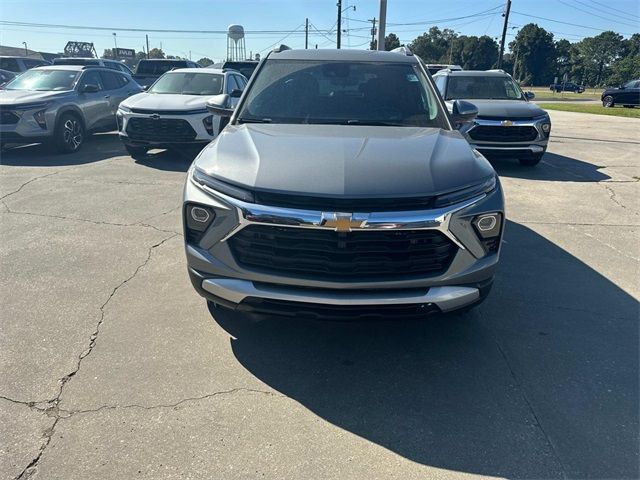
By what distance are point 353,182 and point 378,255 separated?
0.43 metres

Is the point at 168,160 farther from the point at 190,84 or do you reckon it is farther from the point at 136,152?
the point at 190,84

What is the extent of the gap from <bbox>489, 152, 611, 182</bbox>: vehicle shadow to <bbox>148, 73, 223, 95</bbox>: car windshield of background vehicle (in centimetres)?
613

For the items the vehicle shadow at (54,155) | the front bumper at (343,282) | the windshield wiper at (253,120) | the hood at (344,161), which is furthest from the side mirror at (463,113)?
the vehicle shadow at (54,155)

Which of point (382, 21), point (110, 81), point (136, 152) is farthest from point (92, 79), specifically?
point (382, 21)

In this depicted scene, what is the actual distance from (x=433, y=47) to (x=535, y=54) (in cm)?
2027

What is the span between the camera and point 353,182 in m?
2.61

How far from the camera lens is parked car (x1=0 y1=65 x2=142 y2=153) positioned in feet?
30.3

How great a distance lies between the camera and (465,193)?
2.72m

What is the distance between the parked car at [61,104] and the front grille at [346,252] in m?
8.73

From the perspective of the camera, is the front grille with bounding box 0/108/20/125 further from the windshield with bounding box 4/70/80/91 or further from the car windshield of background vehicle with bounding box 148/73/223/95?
the car windshield of background vehicle with bounding box 148/73/223/95

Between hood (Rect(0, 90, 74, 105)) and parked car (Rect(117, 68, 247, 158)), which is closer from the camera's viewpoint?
parked car (Rect(117, 68, 247, 158))

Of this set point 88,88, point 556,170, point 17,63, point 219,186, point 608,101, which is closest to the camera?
point 219,186

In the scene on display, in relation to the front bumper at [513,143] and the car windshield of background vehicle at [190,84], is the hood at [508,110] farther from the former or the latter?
the car windshield of background vehicle at [190,84]

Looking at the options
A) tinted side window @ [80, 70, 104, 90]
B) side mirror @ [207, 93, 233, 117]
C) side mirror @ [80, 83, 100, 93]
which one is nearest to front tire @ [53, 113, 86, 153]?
side mirror @ [80, 83, 100, 93]
